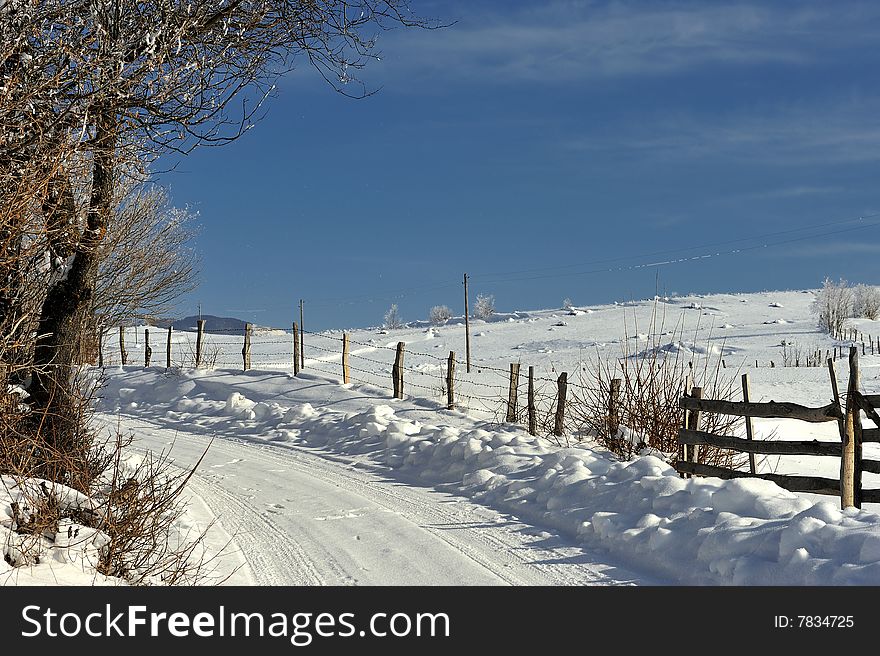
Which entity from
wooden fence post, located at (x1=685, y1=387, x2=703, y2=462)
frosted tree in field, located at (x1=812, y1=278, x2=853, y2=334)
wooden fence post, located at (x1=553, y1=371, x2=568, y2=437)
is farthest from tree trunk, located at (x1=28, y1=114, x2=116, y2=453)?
frosted tree in field, located at (x1=812, y1=278, x2=853, y2=334)

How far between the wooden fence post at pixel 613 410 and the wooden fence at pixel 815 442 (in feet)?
5.26

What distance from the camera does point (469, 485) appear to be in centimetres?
1040

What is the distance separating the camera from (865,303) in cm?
6431

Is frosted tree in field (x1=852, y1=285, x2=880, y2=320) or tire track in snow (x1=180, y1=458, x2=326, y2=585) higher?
frosted tree in field (x1=852, y1=285, x2=880, y2=320)

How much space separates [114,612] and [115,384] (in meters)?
22.2

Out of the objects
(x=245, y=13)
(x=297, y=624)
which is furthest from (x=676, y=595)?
(x=245, y=13)

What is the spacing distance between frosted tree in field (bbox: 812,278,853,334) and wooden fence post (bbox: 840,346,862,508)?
44.8 m

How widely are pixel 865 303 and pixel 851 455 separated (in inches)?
2488

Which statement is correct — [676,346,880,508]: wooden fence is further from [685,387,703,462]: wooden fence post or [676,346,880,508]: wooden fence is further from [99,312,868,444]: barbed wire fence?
[99,312,868,444]: barbed wire fence

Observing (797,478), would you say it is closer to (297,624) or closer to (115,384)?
(297,624)

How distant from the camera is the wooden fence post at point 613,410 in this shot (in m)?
13.0

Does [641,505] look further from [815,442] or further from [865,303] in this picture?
Answer: [865,303]

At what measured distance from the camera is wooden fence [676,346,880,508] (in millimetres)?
8758

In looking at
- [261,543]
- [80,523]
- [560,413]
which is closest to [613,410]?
[560,413]
